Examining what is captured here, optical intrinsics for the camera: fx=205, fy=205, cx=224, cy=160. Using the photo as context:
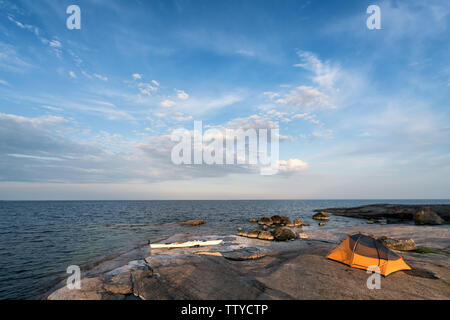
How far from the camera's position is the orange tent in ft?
36.4

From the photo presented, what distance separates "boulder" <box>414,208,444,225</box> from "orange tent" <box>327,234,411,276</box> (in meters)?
42.9

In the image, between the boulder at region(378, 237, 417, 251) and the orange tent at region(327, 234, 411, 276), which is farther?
the boulder at region(378, 237, 417, 251)

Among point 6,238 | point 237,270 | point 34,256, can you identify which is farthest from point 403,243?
point 6,238

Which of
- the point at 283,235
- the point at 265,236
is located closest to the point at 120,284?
the point at 265,236

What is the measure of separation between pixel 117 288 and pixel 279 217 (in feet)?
133

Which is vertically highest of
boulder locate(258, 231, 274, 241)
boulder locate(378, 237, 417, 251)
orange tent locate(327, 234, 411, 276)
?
orange tent locate(327, 234, 411, 276)

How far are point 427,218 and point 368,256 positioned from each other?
4490 cm

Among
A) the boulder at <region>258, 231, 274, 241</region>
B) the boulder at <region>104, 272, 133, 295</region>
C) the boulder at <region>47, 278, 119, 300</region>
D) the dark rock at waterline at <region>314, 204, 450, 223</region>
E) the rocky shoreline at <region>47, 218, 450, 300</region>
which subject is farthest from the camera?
the dark rock at waterline at <region>314, 204, 450, 223</region>

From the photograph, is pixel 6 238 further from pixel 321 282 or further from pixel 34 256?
pixel 321 282

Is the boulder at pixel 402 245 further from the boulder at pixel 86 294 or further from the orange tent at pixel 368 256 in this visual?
the boulder at pixel 86 294

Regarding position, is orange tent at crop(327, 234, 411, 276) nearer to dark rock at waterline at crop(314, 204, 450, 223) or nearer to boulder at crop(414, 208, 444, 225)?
boulder at crop(414, 208, 444, 225)

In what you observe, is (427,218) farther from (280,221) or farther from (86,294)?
(86,294)

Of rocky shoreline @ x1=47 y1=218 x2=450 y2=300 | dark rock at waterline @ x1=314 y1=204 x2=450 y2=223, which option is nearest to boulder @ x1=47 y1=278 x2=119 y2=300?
rocky shoreline @ x1=47 y1=218 x2=450 y2=300

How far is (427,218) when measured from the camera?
41.4m
